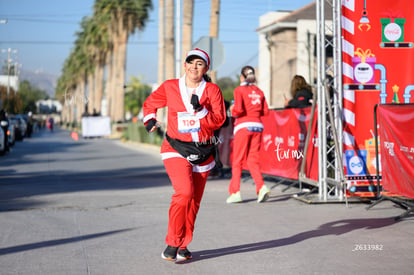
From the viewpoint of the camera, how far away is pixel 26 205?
10.5 meters

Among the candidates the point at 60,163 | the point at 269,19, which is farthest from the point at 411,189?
the point at 269,19

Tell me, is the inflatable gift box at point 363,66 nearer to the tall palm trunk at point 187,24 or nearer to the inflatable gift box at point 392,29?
the inflatable gift box at point 392,29

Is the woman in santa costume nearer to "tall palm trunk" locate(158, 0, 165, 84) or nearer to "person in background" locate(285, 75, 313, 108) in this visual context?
"person in background" locate(285, 75, 313, 108)

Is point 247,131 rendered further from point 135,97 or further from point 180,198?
point 135,97

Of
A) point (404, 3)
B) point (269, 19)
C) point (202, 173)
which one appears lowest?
point (202, 173)

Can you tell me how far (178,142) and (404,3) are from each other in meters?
5.96

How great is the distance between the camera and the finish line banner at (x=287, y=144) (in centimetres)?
1142

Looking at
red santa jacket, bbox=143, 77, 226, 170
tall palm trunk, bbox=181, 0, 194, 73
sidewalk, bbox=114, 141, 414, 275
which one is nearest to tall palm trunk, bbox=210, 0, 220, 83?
tall palm trunk, bbox=181, 0, 194, 73

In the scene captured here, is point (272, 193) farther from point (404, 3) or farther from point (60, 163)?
point (60, 163)

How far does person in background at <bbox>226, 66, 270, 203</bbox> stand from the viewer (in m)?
10.7

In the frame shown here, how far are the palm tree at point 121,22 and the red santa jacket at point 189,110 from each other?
45.9 meters

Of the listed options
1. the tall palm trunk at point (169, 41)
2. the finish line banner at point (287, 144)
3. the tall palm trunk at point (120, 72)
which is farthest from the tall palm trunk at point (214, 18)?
the tall palm trunk at point (120, 72)

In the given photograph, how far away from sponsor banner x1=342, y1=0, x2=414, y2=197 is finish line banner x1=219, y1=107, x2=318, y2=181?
0.74 m

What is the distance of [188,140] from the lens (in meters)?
6.20
